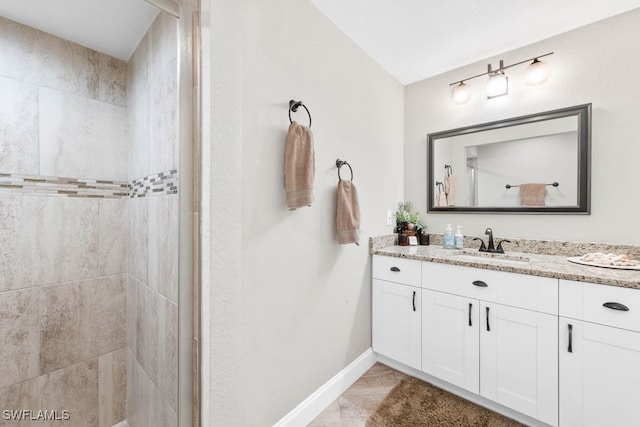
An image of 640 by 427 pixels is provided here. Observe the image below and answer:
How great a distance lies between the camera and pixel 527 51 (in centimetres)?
206

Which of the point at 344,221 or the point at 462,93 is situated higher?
the point at 462,93

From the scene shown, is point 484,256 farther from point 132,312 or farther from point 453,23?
point 132,312

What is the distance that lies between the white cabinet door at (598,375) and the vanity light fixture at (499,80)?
5.44ft

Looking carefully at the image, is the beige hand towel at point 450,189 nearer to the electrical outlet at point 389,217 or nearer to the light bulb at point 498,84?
the electrical outlet at point 389,217

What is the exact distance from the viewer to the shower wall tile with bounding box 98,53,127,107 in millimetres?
1476

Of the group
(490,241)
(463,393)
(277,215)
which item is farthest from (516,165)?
(277,215)

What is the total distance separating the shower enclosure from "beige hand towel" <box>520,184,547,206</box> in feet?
7.47

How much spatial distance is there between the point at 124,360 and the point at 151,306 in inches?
21.9

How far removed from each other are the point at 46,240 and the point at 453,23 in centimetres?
269

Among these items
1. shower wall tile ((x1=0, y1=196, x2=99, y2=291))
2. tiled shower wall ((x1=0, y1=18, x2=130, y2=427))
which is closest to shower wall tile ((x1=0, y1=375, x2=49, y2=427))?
tiled shower wall ((x1=0, y1=18, x2=130, y2=427))

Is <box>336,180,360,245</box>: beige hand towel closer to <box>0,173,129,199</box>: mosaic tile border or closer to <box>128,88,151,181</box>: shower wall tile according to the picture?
<box>128,88,151,181</box>: shower wall tile

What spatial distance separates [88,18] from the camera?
4.08 ft

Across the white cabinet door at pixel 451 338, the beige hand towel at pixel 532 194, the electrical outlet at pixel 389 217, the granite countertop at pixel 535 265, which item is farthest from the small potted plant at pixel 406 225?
the beige hand towel at pixel 532 194

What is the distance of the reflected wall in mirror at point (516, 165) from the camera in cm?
188
